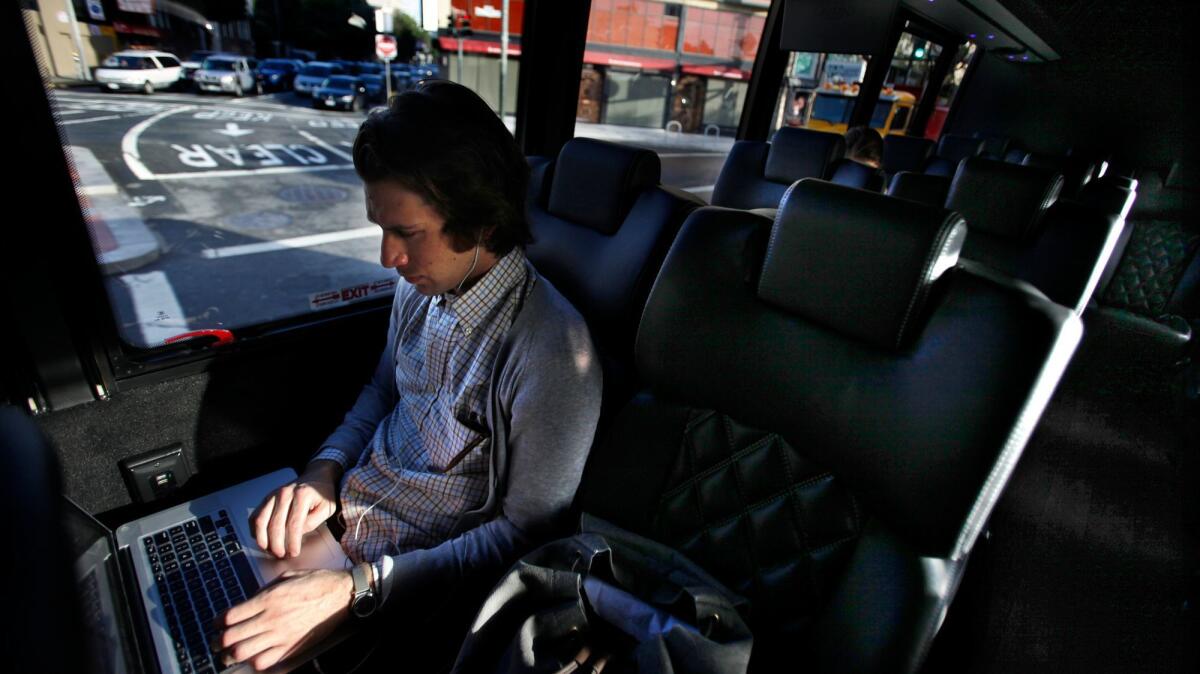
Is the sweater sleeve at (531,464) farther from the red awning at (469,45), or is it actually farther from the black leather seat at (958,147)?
the black leather seat at (958,147)

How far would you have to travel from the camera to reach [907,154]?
4938 millimetres

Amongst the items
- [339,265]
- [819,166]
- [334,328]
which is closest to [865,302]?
[334,328]

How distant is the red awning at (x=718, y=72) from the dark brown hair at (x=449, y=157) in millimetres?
3029

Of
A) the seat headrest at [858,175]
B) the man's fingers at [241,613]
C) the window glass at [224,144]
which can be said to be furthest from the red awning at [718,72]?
the man's fingers at [241,613]

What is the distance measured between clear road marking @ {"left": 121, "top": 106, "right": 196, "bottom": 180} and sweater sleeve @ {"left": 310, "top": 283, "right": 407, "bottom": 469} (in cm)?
88

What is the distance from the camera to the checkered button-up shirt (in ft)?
3.53

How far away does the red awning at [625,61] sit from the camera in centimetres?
223

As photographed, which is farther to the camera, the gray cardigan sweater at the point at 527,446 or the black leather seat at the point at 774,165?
the black leather seat at the point at 774,165

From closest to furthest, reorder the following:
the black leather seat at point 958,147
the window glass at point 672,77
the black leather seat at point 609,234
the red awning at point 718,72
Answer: the black leather seat at point 609,234 → the window glass at point 672,77 → the red awning at point 718,72 → the black leather seat at point 958,147

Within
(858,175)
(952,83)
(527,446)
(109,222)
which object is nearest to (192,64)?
(109,222)

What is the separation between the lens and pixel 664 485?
1.05 meters

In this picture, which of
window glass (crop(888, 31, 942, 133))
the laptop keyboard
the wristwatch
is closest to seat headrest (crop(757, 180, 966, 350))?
the wristwatch

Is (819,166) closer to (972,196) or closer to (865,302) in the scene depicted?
(972,196)

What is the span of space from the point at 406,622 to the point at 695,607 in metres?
0.57
